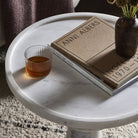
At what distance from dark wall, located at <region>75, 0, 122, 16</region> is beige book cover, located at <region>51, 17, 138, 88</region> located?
2.49 ft

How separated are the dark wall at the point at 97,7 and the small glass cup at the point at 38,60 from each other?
2.79ft

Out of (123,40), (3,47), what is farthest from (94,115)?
(3,47)

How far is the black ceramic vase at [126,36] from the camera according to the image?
75 centimetres

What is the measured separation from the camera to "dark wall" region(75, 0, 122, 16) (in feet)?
5.45

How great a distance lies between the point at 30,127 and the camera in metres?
1.12

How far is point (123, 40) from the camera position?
0.78 m

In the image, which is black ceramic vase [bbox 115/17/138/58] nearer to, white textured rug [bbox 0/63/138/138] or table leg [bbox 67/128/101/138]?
table leg [bbox 67/128/101/138]

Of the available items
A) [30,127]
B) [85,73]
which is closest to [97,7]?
[30,127]

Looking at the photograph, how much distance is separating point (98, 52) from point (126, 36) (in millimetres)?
97

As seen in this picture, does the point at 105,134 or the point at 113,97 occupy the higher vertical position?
the point at 113,97

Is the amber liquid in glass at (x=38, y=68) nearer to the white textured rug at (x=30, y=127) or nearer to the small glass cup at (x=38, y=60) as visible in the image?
the small glass cup at (x=38, y=60)

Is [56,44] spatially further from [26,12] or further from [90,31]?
[26,12]

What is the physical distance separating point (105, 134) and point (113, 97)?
1.28 feet

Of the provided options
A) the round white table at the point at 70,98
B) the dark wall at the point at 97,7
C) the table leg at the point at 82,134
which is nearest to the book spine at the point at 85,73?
the round white table at the point at 70,98
